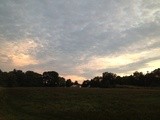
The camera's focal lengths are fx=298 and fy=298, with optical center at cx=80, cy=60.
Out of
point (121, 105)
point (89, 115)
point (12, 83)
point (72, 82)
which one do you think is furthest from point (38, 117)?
point (72, 82)

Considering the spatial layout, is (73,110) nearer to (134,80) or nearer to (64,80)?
(134,80)

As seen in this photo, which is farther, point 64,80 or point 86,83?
point 64,80

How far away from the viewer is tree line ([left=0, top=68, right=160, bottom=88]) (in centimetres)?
13100

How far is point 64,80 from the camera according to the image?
15962 centimetres

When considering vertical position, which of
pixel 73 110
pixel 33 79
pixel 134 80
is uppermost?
pixel 33 79

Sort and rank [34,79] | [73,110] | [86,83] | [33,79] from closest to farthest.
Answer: [73,110], [33,79], [34,79], [86,83]

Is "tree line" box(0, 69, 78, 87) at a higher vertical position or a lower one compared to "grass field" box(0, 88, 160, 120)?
higher

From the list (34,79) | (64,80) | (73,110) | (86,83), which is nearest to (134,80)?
(86,83)

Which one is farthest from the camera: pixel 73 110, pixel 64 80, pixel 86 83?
pixel 64 80

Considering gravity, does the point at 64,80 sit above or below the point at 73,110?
above

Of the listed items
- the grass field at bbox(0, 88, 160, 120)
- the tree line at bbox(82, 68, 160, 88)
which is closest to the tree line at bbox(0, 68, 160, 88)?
the tree line at bbox(82, 68, 160, 88)

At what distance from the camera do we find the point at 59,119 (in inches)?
1435

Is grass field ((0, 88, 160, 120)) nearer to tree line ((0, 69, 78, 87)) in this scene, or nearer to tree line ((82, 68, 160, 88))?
tree line ((82, 68, 160, 88))

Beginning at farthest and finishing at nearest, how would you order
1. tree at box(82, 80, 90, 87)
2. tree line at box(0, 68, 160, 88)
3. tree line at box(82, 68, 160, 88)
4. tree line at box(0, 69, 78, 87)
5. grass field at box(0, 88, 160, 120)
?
tree at box(82, 80, 90, 87) < tree line at box(0, 69, 78, 87) < tree line at box(0, 68, 160, 88) < tree line at box(82, 68, 160, 88) < grass field at box(0, 88, 160, 120)
